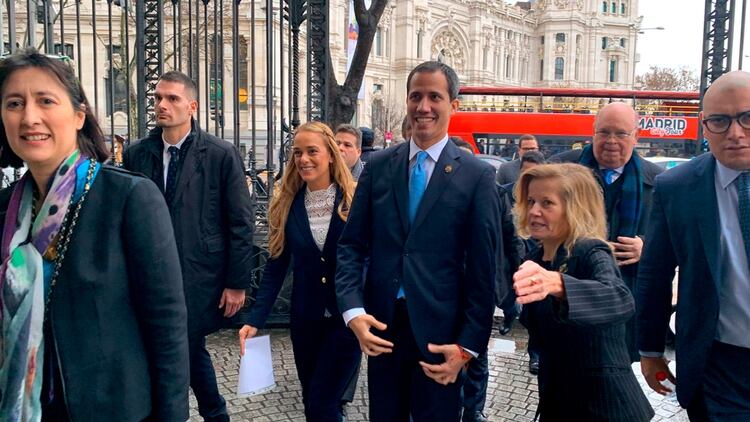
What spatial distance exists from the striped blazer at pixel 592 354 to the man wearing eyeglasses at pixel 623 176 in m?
1.24

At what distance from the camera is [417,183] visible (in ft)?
8.63

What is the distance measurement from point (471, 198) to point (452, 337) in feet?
2.02

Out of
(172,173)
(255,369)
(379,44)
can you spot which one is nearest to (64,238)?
(255,369)

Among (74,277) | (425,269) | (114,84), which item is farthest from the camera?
(114,84)

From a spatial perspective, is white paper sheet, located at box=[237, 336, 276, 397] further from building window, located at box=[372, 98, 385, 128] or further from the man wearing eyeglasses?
building window, located at box=[372, 98, 385, 128]

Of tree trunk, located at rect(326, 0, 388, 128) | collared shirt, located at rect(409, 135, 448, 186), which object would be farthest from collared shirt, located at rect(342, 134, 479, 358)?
tree trunk, located at rect(326, 0, 388, 128)

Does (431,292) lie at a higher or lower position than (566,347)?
higher

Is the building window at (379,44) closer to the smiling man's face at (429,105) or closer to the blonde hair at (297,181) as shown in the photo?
the blonde hair at (297,181)

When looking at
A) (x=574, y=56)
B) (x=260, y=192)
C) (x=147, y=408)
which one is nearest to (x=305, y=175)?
(x=147, y=408)

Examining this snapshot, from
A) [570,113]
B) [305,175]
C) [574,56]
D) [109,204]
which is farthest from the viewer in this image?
[574,56]

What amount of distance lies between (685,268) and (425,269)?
105 centimetres

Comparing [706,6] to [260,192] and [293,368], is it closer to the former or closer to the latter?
[260,192]

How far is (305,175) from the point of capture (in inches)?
136

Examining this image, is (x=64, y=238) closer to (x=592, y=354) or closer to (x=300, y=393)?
(x=592, y=354)
